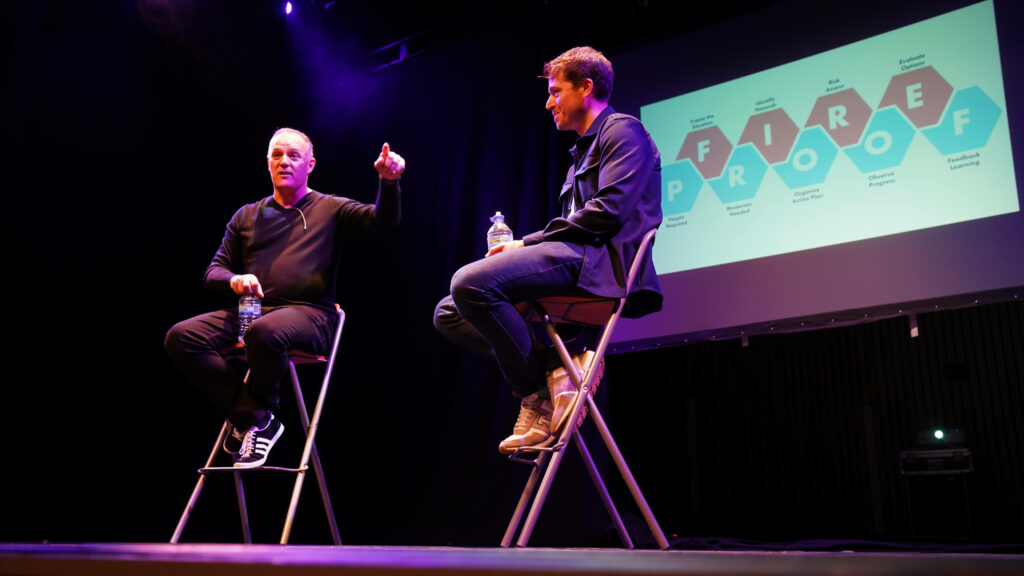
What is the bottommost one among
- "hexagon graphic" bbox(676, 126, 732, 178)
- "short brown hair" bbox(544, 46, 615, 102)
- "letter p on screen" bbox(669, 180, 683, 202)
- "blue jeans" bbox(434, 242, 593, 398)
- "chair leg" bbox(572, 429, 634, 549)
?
"chair leg" bbox(572, 429, 634, 549)

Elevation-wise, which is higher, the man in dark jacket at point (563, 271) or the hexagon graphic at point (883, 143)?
the hexagon graphic at point (883, 143)

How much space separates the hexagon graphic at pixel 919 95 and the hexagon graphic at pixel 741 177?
51 cm

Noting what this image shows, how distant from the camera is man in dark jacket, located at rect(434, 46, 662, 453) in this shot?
1.83 metres

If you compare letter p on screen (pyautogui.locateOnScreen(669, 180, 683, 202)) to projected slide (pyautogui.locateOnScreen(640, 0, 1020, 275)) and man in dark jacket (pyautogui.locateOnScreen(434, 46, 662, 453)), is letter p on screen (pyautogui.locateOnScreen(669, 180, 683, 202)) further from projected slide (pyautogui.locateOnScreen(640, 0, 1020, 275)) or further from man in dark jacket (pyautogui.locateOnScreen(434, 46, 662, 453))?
man in dark jacket (pyautogui.locateOnScreen(434, 46, 662, 453))

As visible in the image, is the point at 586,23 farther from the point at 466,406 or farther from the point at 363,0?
the point at 466,406

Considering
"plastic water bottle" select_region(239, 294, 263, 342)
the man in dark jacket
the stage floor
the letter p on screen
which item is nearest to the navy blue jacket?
the man in dark jacket

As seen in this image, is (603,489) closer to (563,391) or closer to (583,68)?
(563,391)

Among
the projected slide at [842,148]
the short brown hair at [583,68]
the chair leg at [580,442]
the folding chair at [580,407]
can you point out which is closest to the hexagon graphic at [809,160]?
the projected slide at [842,148]

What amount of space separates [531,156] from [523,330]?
199 cm

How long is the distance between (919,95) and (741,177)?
2.37 ft

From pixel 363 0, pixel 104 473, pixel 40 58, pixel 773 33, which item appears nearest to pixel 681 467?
pixel 773 33

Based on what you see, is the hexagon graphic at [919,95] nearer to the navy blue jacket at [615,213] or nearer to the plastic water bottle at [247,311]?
the navy blue jacket at [615,213]

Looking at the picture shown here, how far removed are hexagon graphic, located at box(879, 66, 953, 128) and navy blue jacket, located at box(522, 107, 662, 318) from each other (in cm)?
135

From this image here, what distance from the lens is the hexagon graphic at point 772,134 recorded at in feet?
10.2
